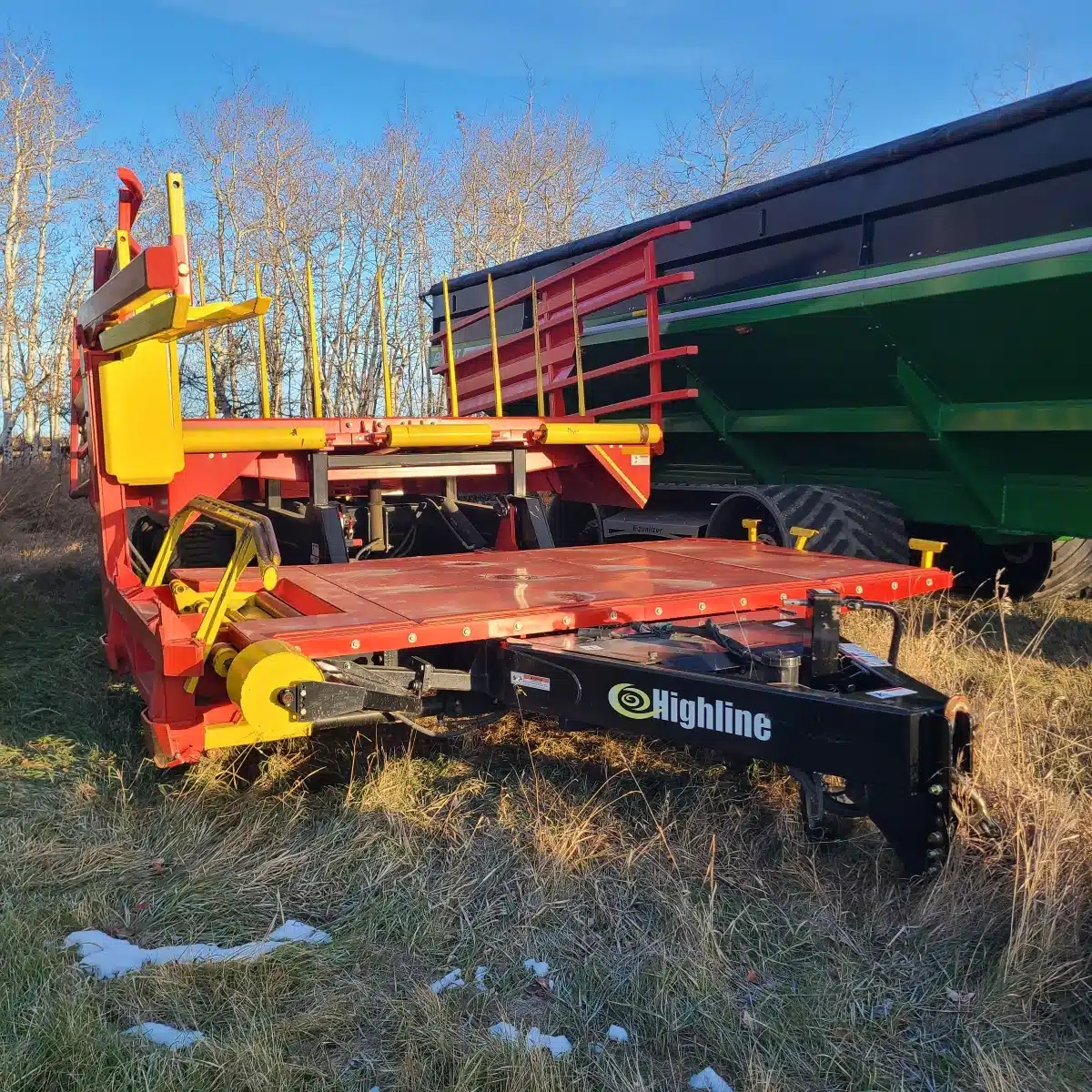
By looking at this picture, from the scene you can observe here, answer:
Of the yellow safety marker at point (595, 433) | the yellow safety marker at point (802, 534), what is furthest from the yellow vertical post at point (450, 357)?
the yellow safety marker at point (802, 534)

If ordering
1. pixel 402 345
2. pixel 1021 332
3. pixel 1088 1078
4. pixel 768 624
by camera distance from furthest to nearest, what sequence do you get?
pixel 402 345 < pixel 1021 332 < pixel 768 624 < pixel 1088 1078

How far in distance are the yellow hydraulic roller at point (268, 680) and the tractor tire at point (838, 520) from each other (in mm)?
3080

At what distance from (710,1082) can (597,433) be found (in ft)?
11.3

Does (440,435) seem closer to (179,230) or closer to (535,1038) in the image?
(179,230)

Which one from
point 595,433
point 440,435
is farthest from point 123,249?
point 595,433

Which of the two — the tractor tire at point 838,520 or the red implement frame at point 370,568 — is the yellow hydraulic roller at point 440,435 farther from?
the tractor tire at point 838,520

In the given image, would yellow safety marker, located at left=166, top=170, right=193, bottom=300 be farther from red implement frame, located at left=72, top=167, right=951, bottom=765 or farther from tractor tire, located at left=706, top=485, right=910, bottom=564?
tractor tire, located at left=706, top=485, right=910, bottom=564

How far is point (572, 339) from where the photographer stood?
655 centimetres

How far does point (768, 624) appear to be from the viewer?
10.6ft

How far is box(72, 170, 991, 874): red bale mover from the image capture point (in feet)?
7.95

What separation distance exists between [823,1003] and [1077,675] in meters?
2.73

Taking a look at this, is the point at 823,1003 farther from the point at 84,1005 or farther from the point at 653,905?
the point at 84,1005

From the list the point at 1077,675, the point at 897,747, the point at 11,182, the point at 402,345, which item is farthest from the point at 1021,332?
the point at 11,182

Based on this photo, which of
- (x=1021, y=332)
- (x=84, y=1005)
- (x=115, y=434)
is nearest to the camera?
(x=84, y=1005)
